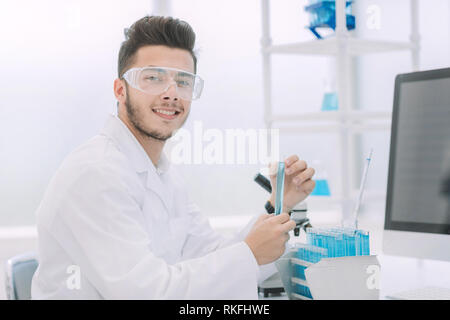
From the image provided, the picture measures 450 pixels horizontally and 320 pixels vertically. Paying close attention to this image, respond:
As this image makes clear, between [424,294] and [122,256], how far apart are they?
69 cm

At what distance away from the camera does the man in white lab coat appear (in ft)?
3.18

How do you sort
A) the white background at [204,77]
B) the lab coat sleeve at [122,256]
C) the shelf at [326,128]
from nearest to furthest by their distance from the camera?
the lab coat sleeve at [122,256] < the shelf at [326,128] < the white background at [204,77]

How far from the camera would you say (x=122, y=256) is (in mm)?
957

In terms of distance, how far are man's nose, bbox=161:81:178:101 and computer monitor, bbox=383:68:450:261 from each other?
22.4 inches

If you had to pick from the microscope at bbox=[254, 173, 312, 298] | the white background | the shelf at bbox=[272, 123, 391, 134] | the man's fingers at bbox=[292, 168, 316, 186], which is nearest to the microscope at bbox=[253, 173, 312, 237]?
the microscope at bbox=[254, 173, 312, 298]

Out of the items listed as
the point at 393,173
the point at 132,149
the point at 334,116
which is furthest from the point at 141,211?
the point at 334,116

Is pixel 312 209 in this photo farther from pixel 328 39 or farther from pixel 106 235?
pixel 106 235

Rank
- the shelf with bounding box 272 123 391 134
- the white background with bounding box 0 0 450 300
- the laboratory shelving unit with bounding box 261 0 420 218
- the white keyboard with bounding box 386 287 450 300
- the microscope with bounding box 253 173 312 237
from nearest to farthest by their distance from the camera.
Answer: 1. the white keyboard with bounding box 386 287 450 300
2. the microscope with bounding box 253 173 312 237
3. the laboratory shelving unit with bounding box 261 0 420 218
4. the shelf with bounding box 272 123 391 134
5. the white background with bounding box 0 0 450 300

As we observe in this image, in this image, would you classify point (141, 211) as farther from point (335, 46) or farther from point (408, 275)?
point (335, 46)

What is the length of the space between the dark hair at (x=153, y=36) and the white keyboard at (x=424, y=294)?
2.73 ft

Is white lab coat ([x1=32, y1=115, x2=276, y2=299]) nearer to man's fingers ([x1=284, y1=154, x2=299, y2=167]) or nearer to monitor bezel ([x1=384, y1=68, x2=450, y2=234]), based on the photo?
man's fingers ([x1=284, y1=154, x2=299, y2=167])

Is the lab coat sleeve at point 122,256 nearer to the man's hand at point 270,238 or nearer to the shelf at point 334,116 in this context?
the man's hand at point 270,238

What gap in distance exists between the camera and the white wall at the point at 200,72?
8.37ft

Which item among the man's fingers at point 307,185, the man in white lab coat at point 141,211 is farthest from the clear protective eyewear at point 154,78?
the man's fingers at point 307,185
